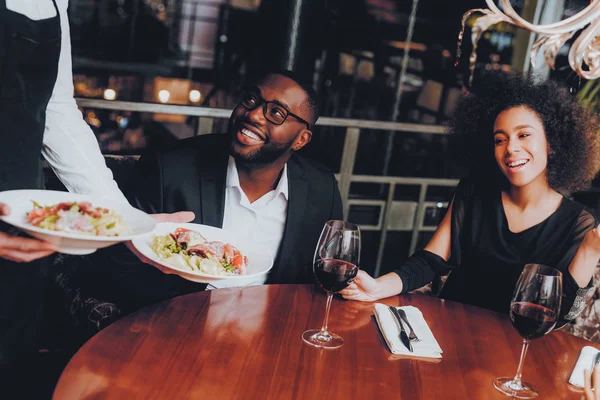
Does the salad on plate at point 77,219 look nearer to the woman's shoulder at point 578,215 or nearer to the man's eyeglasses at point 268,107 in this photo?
the man's eyeglasses at point 268,107

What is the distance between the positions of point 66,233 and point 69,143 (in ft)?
1.56

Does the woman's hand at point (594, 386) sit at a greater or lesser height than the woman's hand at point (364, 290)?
greater

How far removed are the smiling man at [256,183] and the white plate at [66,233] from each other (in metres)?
0.69

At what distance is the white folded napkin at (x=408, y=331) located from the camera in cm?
155

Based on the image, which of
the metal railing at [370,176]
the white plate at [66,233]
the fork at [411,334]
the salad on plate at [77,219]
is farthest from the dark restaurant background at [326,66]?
the fork at [411,334]

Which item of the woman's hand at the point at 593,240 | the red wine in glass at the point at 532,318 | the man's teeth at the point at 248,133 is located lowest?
the red wine in glass at the point at 532,318

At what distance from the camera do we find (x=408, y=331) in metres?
1.61

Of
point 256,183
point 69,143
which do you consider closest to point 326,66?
point 256,183

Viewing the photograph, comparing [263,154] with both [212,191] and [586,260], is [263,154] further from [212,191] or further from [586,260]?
[586,260]

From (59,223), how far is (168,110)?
1672 millimetres

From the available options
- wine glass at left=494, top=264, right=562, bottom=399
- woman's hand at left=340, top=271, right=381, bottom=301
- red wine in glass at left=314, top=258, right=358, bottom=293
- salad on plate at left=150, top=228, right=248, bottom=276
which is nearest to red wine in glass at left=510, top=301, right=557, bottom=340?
wine glass at left=494, top=264, right=562, bottom=399

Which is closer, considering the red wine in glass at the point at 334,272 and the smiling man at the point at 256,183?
the red wine in glass at the point at 334,272

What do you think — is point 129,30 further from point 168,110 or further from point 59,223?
point 59,223

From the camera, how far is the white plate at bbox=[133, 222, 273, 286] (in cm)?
150
